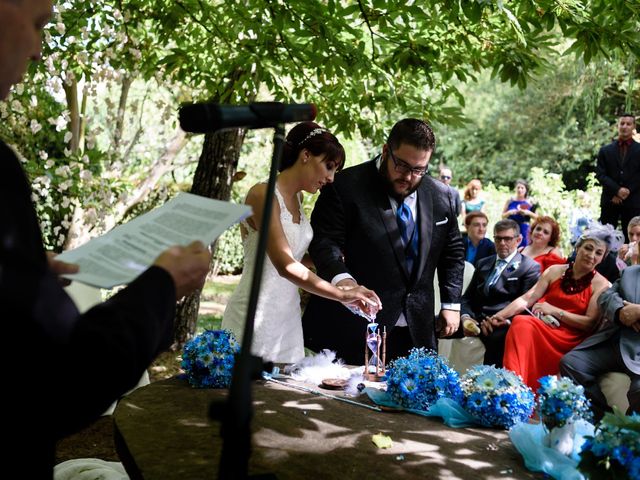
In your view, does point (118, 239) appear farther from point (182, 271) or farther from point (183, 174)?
point (183, 174)

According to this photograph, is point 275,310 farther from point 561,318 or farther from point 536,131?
point 536,131

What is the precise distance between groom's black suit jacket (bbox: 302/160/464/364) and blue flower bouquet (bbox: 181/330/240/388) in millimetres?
779

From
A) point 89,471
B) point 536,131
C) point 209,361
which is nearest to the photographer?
point 209,361

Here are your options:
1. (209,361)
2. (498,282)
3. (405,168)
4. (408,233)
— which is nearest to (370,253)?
(408,233)

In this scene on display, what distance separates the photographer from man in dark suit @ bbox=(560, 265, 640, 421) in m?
5.12

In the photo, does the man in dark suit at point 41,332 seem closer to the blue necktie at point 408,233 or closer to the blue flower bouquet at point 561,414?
the blue flower bouquet at point 561,414

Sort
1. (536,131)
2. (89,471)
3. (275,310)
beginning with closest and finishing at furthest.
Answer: (89,471) → (275,310) → (536,131)

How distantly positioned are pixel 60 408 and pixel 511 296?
18.7 ft

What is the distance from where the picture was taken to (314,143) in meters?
3.74

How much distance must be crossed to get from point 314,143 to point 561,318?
3179 mm

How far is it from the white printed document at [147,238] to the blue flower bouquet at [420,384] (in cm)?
172

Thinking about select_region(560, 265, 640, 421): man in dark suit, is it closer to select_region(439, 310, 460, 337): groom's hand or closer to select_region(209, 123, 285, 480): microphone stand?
select_region(439, 310, 460, 337): groom's hand

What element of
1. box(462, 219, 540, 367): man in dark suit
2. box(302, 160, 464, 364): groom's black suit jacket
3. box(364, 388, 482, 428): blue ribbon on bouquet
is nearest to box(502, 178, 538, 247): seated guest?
box(462, 219, 540, 367): man in dark suit

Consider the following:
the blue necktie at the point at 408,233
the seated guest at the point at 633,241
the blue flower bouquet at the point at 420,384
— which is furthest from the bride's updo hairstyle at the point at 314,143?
the seated guest at the point at 633,241
